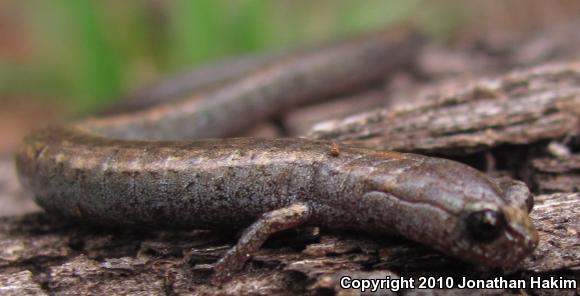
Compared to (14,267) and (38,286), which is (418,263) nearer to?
(38,286)

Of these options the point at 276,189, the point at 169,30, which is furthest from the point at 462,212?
the point at 169,30

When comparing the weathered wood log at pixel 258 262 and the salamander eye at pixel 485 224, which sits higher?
the salamander eye at pixel 485 224

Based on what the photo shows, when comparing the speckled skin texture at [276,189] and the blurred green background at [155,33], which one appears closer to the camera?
the speckled skin texture at [276,189]

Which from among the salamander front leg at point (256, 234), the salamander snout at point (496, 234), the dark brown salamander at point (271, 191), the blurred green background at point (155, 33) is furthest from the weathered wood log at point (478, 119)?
the blurred green background at point (155, 33)

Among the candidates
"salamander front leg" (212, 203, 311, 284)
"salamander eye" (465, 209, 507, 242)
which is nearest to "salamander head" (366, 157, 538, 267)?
"salamander eye" (465, 209, 507, 242)

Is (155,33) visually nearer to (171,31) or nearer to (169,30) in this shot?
(169,30)

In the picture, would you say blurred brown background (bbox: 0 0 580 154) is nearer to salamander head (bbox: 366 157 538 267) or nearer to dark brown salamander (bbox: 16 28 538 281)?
dark brown salamander (bbox: 16 28 538 281)

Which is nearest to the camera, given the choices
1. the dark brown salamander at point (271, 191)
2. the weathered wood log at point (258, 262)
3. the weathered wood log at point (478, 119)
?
the dark brown salamander at point (271, 191)

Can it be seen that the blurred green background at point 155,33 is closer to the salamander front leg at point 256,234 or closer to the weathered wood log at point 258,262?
the weathered wood log at point 258,262
